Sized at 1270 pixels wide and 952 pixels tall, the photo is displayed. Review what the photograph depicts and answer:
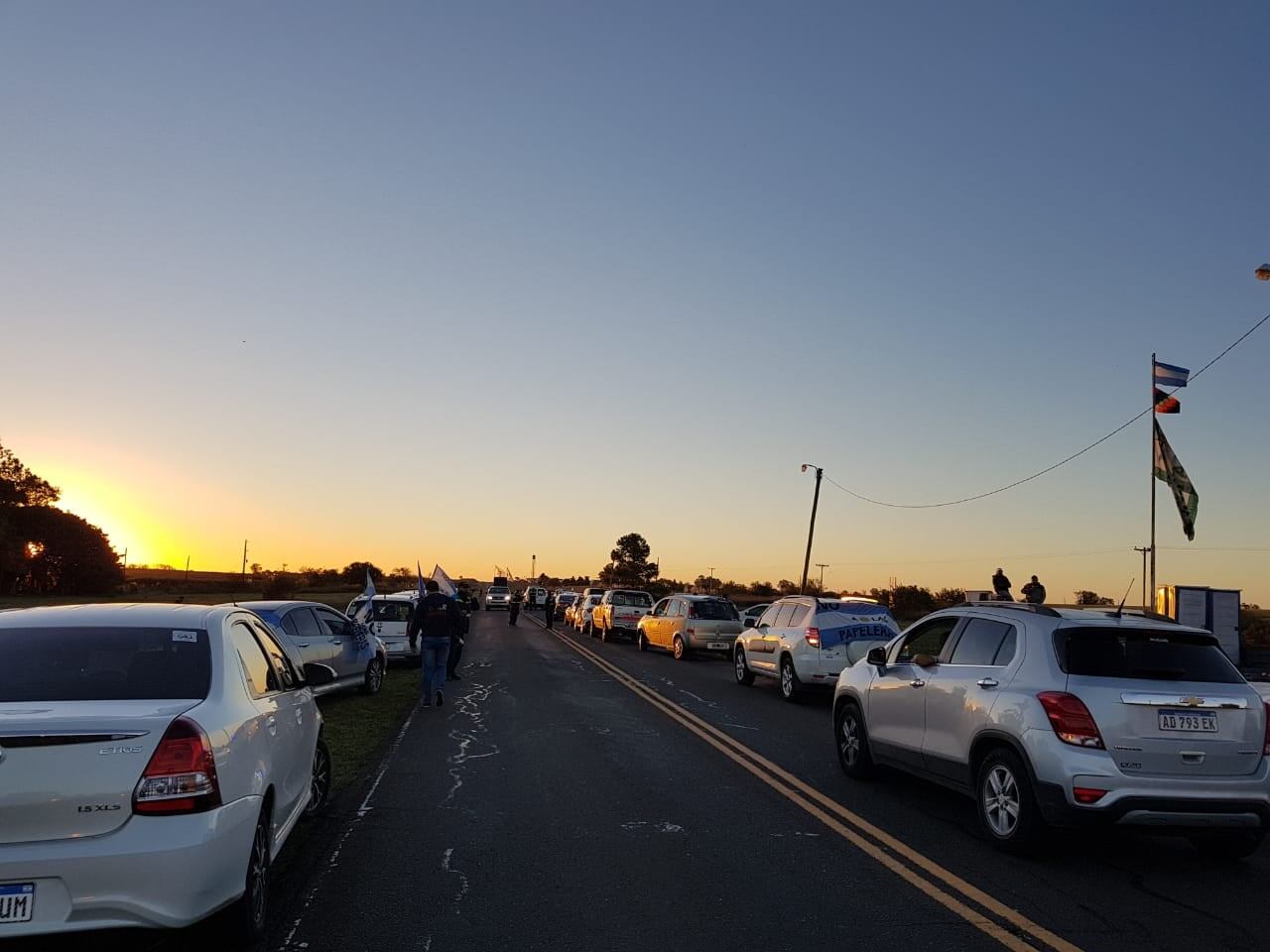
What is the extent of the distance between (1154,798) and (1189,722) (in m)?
0.57

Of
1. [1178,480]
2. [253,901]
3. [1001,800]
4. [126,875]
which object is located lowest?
[253,901]

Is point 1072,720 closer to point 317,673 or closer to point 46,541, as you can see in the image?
point 317,673

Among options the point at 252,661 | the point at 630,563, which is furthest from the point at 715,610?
the point at 630,563

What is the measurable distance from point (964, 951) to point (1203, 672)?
3.18 meters

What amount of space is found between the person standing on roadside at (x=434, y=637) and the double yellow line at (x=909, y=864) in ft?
16.5

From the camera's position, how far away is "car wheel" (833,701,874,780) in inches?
392

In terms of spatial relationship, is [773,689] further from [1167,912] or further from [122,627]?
[122,627]

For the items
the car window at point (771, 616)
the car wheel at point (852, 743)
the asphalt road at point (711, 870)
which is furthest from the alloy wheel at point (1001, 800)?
the car window at point (771, 616)

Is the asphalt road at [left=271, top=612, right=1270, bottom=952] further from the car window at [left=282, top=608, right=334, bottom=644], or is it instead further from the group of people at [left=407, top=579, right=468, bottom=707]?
the car window at [left=282, top=608, right=334, bottom=644]

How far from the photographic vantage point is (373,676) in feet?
58.4

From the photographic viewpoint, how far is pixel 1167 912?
20.0 feet

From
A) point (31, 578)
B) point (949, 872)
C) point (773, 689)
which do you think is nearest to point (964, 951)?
point (949, 872)

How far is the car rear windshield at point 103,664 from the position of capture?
4.91 meters

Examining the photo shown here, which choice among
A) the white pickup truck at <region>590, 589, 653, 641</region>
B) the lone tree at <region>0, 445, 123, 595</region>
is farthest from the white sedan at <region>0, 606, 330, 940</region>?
the lone tree at <region>0, 445, 123, 595</region>
